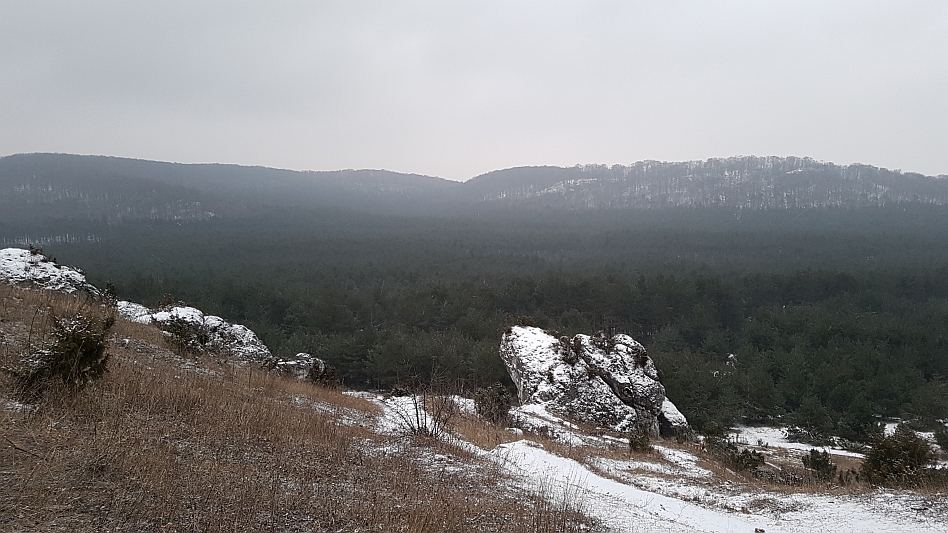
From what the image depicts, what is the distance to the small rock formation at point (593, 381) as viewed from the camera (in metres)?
14.6

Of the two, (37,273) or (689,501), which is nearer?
(689,501)

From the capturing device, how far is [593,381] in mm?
15273

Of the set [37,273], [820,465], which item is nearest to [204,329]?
[37,273]

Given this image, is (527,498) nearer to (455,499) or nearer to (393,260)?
(455,499)

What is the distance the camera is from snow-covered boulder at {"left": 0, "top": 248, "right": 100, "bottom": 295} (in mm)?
12728

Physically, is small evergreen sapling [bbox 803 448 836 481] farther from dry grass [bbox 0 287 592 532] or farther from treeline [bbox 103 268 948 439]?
treeline [bbox 103 268 948 439]

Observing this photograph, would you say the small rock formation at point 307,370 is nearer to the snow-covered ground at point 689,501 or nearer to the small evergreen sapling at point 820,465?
the snow-covered ground at point 689,501

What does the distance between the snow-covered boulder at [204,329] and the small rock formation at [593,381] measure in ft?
26.5

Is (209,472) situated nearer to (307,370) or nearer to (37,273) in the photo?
(307,370)

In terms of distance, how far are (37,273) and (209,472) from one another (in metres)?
13.3

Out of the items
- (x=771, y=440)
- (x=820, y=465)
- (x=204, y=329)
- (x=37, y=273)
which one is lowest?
(x=771, y=440)

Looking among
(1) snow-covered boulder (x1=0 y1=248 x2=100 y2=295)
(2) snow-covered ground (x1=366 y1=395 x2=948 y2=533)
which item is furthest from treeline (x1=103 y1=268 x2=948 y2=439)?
(1) snow-covered boulder (x1=0 y1=248 x2=100 y2=295)

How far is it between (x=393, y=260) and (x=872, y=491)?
79303 mm

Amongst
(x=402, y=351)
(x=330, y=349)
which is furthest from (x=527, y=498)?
(x=330, y=349)
